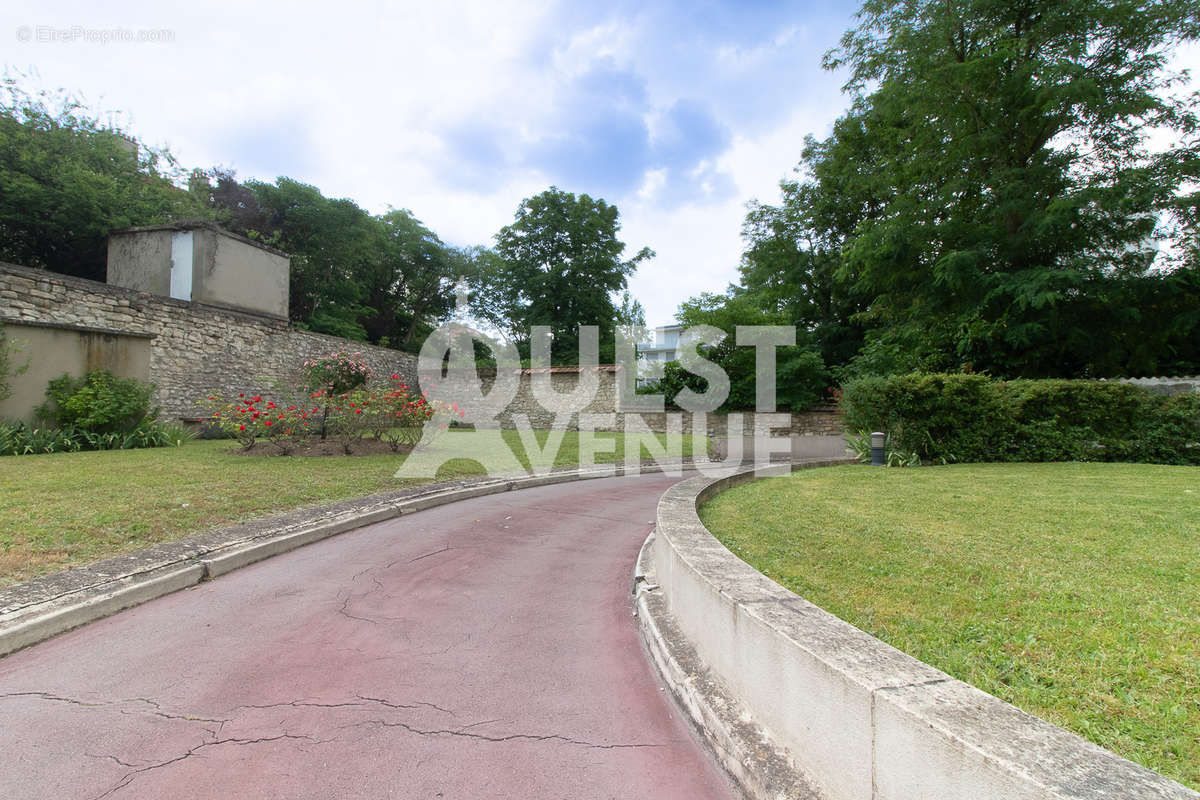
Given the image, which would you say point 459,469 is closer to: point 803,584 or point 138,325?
point 803,584

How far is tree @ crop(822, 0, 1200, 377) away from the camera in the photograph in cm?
1218

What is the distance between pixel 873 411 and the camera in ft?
34.6

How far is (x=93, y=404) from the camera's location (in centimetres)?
964

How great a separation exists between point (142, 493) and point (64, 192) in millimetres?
16448

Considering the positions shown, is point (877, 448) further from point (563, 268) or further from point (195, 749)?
point (563, 268)

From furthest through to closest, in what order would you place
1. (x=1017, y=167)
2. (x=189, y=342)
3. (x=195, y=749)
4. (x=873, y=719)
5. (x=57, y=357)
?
(x=1017, y=167), (x=189, y=342), (x=57, y=357), (x=195, y=749), (x=873, y=719)

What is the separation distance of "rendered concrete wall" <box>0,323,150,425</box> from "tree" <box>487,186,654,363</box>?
18834mm

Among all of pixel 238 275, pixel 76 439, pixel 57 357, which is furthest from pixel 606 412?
pixel 57 357

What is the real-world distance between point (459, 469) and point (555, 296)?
70.3 ft

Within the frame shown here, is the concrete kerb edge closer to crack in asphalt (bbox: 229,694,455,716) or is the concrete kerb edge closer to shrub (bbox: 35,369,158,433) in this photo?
crack in asphalt (bbox: 229,694,455,716)

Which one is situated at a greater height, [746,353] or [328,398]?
[746,353]

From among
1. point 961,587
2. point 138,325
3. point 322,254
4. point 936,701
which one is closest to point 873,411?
point 961,587

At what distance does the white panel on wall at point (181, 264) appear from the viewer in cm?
1361

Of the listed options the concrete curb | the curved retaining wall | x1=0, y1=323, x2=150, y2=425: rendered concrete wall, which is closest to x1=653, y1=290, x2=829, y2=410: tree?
the concrete curb
